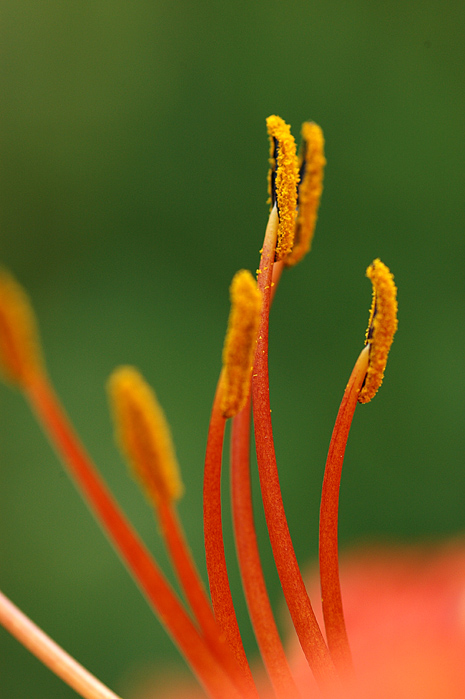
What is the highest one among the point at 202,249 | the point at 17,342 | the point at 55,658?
the point at 202,249

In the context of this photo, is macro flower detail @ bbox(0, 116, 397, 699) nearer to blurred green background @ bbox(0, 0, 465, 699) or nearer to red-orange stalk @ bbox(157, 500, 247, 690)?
red-orange stalk @ bbox(157, 500, 247, 690)

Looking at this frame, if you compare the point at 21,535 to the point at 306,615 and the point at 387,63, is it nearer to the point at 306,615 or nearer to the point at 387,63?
the point at 306,615

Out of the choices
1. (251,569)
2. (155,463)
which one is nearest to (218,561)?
(251,569)

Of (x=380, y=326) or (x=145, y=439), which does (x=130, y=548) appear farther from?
(x=380, y=326)

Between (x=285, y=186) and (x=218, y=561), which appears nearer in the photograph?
(x=218, y=561)

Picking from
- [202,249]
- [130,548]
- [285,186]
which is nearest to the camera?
[130,548]

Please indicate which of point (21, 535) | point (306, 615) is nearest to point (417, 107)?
point (21, 535)

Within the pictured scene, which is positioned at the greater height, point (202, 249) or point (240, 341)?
point (202, 249)

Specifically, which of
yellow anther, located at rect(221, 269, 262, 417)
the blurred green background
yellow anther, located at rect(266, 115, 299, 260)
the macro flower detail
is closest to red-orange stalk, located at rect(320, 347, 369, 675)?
the macro flower detail
